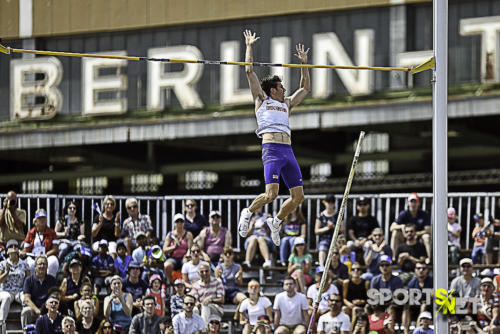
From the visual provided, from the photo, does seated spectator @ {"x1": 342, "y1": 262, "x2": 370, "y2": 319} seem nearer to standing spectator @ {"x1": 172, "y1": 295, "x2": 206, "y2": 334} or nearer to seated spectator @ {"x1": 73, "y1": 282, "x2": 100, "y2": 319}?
standing spectator @ {"x1": 172, "y1": 295, "x2": 206, "y2": 334}

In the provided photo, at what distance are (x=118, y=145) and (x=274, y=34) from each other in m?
4.33

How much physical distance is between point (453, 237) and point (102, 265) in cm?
→ 427

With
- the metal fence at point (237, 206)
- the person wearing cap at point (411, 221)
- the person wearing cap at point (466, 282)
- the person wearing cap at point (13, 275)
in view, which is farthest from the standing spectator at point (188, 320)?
the person wearing cap at point (466, 282)

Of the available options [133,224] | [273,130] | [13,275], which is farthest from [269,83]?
[13,275]

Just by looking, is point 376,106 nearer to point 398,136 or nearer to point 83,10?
point 398,136

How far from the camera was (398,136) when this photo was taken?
1922 centimetres

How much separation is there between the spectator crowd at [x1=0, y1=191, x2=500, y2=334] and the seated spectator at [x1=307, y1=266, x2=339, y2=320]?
13 mm

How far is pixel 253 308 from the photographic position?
11820 mm

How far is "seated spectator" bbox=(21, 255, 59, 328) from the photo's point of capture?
11766 millimetres

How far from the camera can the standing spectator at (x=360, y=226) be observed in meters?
12.5

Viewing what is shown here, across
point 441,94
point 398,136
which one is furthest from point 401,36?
point 441,94

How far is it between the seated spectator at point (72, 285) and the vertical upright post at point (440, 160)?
15.5 feet

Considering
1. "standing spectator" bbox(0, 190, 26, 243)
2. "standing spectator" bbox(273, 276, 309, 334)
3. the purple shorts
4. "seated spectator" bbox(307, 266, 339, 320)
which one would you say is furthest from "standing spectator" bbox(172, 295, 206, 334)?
the purple shorts

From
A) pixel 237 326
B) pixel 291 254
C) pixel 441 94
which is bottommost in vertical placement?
pixel 237 326
